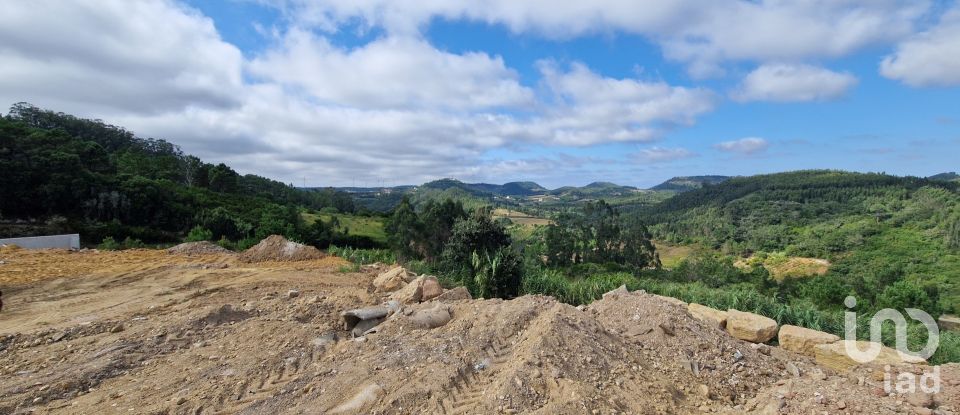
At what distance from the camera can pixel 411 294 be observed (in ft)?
29.6

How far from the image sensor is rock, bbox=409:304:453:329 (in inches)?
277

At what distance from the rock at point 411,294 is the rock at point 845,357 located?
7.12 meters

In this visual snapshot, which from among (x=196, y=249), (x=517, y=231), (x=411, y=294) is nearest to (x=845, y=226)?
(x=517, y=231)

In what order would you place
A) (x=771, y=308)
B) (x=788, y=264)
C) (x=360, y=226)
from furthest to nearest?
(x=788, y=264), (x=360, y=226), (x=771, y=308)

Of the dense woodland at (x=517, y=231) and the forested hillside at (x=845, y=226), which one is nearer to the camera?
the dense woodland at (x=517, y=231)

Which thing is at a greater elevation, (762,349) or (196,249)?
(196,249)

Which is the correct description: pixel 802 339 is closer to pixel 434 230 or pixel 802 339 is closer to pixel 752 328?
pixel 752 328

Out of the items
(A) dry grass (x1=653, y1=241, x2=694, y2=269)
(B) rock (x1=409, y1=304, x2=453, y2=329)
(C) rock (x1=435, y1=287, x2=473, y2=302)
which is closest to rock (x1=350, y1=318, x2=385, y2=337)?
(B) rock (x1=409, y1=304, x2=453, y2=329)

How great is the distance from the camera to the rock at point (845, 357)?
667 cm

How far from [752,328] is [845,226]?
8860cm

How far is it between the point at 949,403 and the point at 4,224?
39839 mm

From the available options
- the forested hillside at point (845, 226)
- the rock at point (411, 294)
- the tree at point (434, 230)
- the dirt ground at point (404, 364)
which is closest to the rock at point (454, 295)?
the rock at point (411, 294)

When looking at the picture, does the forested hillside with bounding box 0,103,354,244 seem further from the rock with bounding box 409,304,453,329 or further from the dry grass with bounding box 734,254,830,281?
the dry grass with bounding box 734,254,830,281

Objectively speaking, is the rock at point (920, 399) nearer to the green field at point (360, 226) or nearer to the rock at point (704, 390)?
the rock at point (704, 390)
